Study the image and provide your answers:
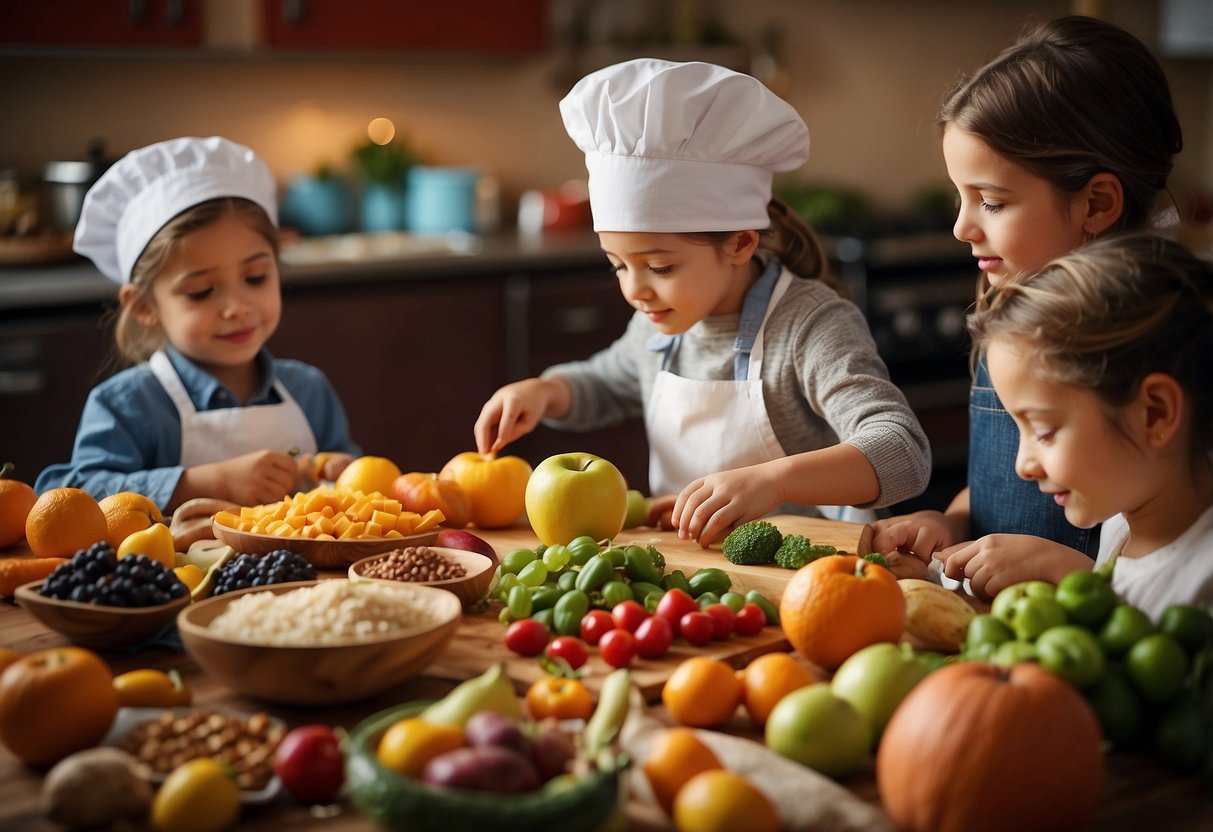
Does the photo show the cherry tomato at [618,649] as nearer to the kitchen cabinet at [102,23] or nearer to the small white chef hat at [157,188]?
the small white chef hat at [157,188]

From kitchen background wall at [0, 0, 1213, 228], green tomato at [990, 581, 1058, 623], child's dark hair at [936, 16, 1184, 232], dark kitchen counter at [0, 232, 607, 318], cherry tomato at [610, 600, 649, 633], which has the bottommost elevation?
cherry tomato at [610, 600, 649, 633]

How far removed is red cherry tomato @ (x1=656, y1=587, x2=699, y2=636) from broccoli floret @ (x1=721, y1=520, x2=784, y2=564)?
0.83 feet

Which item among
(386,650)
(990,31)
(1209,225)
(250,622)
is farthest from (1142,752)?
(990,31)

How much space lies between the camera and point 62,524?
163 cm

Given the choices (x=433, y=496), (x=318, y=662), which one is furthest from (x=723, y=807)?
(x=433, y=496)

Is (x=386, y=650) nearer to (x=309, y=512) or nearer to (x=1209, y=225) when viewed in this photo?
(x=309, y=512)

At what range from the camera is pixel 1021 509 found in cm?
204

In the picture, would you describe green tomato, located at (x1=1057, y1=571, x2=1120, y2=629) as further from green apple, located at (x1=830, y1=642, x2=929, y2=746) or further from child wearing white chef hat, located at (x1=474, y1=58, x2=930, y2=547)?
child wearing white chef hat, located at (x1=474, y1=58, x2=930, y2=547)

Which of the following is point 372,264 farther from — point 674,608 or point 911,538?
point 674,608

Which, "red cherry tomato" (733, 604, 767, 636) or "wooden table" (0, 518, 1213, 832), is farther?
"red cherry tomato" (733, 604, 767, 636)

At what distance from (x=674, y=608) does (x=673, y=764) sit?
0.40 metres

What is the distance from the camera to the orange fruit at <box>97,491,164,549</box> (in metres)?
1.70

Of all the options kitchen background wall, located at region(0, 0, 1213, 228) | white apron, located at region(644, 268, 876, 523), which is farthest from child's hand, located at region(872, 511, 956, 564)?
kitchen background wall, located at region(0, 0, 1213, 228)

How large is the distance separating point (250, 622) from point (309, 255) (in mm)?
2963
